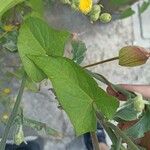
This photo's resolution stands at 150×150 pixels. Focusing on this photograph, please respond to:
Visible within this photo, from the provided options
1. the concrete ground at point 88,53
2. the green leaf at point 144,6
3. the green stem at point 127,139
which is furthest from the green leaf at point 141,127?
the green leaf at point 144,6

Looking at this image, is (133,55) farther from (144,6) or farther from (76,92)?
(144,6)

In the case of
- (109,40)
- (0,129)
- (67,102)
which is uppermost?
(67,102)

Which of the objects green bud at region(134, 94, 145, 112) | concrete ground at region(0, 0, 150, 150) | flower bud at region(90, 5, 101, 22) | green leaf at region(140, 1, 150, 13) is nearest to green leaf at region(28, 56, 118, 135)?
green bud at region(134, 94, 145, 112)

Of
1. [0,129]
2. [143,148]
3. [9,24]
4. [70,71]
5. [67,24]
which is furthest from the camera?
[67,24]

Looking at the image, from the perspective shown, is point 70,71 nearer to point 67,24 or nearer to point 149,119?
point 149,119

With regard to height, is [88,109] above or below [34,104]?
above

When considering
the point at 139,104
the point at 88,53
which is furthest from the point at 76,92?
the point at 88,53

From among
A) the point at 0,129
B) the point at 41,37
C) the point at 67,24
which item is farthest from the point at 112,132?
the point at 67,24
